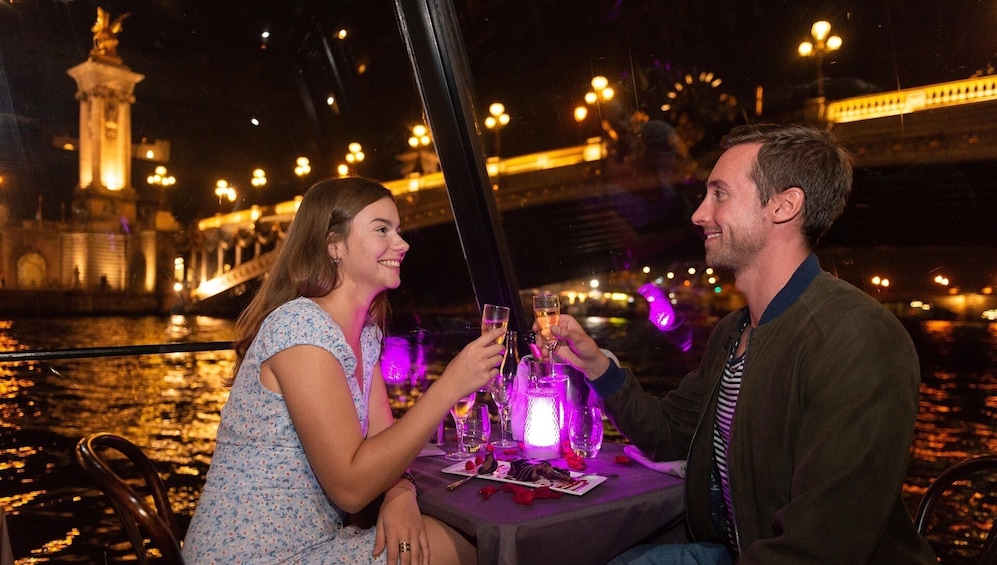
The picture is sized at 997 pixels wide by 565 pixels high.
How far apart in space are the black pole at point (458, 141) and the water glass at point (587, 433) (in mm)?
1513

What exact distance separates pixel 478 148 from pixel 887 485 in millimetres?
2735

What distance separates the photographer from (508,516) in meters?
1.53

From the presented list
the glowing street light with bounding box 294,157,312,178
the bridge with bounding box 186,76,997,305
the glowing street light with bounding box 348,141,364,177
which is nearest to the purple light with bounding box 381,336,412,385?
the bridge with bounding box 186,76,997,305

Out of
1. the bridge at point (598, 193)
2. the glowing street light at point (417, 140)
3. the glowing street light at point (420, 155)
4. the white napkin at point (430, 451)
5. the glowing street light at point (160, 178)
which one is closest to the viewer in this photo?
the white napkin at point (430, 451)

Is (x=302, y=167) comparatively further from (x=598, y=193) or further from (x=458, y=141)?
(x=458, y=141)

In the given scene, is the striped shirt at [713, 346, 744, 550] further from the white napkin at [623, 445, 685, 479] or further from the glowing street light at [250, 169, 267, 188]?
the glowing street light at [250, 169, 267, 188]

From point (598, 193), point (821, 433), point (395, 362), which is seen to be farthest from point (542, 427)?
point (598, 193)

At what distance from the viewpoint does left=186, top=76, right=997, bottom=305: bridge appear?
8719 millimetres

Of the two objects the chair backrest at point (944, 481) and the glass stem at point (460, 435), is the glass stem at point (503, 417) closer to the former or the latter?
the glass stem at point (460, 435)

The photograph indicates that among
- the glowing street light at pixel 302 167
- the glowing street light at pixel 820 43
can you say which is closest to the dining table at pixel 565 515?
the glowing street light at pixel 820 43

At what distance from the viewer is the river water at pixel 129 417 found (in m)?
3.30

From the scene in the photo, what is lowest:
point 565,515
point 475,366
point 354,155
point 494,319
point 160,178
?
point 565,515

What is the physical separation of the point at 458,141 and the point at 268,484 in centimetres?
233

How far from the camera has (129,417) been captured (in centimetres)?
713
